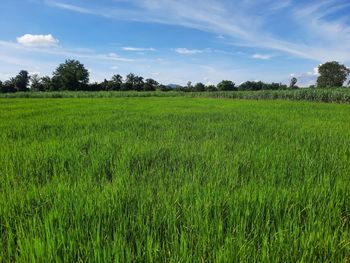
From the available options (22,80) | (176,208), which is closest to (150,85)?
(22,80)

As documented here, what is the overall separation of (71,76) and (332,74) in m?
74.4

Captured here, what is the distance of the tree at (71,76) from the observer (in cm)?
7612

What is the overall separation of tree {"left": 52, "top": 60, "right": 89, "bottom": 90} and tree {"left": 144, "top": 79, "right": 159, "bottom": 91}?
57.8 ft

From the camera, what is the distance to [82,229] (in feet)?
5.46

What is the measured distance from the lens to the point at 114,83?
7381 cm

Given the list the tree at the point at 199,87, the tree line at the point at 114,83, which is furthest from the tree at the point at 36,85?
the tree at the point at 199,87

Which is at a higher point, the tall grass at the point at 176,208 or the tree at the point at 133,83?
the tree at the point at 133,83

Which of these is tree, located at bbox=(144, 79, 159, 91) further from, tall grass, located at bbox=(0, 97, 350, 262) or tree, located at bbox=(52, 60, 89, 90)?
tall grass, located at bbox=(0, 97, 350, 262)

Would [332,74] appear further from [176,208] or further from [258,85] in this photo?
[176,208]

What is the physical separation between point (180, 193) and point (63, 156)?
2084 millimetres

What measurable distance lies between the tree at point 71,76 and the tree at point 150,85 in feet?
57.8

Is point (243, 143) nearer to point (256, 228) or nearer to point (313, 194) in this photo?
point (313, 194)

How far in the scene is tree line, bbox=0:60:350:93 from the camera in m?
72.7

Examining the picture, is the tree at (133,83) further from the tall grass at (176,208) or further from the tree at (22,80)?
the tall grass at (176,208)
